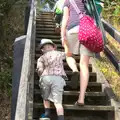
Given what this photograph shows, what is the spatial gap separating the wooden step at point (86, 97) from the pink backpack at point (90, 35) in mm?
944

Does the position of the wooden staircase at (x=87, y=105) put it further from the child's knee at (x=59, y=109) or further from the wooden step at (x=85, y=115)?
the child's knee at (x=59, y=109)

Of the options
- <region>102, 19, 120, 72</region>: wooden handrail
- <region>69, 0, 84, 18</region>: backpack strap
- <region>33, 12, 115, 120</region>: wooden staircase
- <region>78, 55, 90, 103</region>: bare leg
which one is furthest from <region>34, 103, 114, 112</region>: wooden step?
<region>69, 0, 84, 18</region>: backpack strap

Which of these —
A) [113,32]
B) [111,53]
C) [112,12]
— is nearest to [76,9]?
[113,32]

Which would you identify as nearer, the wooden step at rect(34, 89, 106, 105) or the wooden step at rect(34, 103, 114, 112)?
the wooden step at rect(34, 103, 114, 112)

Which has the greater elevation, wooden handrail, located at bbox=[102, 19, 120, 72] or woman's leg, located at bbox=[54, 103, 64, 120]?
wooden handrail, located at bbox=[102, 19, 120, 72]

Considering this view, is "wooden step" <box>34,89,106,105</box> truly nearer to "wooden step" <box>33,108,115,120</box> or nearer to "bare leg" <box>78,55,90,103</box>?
"wooden step" <box>33,108,115,120</box>

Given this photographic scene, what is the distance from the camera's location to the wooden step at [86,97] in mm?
6578

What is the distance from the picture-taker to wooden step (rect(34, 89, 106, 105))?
21.6 feet

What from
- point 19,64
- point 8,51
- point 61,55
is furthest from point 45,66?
point 8,51

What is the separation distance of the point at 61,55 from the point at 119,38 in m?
1.10

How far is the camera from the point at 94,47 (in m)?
5.93

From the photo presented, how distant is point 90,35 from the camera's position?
19.3 feet

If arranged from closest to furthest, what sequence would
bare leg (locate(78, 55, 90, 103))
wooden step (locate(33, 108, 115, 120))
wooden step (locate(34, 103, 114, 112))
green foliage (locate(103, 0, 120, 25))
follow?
bare leg (locate(78, 55, 90, 103))
wooden step (locate(34, 103, 114, 112))
wooden step (locate(33, 108, 115, 120))
green foliage (locate(103, 0, 120, 25))

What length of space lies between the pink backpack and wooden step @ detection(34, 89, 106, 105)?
944 millimetres
